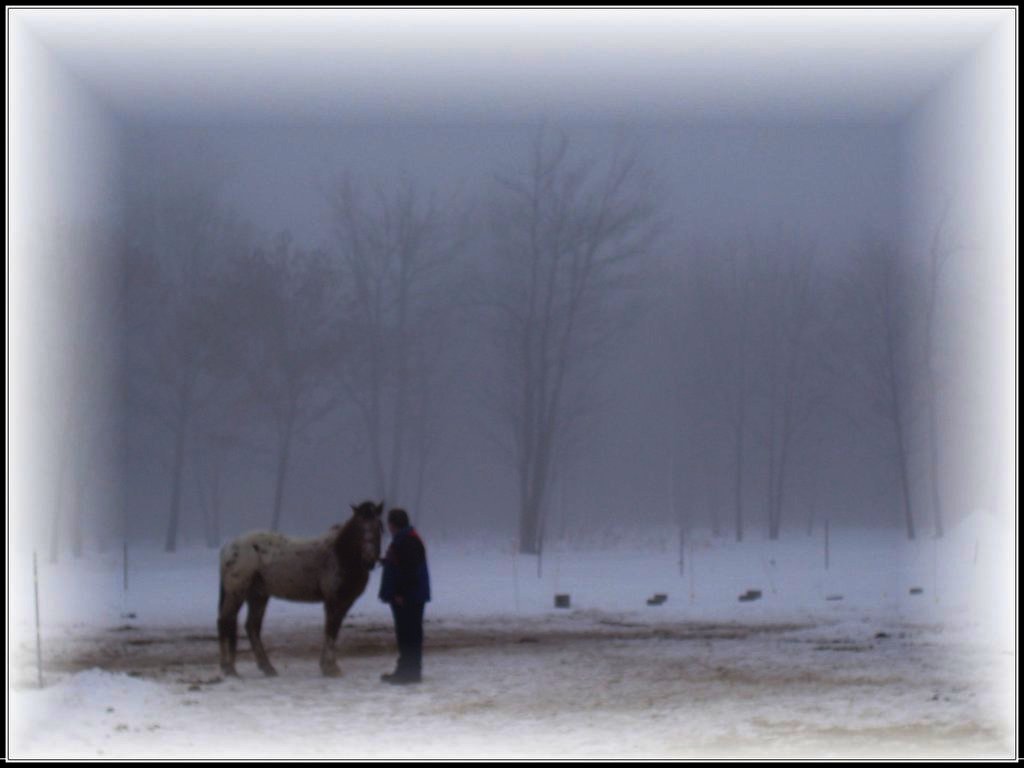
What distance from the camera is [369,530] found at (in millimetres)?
13438

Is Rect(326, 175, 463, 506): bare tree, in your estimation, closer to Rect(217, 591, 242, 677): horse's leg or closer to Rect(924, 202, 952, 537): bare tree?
Rect(924, 202, 952, 537): bare tree

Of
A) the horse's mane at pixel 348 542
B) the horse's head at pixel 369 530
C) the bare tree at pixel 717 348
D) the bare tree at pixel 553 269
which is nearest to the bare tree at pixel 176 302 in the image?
the bare tree at pixel 553 269

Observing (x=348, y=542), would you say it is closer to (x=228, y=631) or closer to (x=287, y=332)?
(x=228, y=631)

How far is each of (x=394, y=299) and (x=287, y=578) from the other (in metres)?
17.7

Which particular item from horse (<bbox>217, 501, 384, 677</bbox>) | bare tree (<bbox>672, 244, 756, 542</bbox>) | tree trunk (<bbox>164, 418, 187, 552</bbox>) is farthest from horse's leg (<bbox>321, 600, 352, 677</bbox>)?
bare tree (<bbox>672, 244, 756, 542</bbox>)

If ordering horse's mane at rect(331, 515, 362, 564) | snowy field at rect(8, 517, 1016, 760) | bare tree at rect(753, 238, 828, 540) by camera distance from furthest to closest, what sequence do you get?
1. bare tree at rect(753, 238, 828, 540)
2. horse's mane at rect(331, 515, 362, 564)
3. snowy field at rect(8, 517, 1016, 760)

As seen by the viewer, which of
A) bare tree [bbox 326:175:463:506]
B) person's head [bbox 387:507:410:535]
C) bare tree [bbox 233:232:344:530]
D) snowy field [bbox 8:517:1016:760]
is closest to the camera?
snowy field [bbox 8:517:1016:760]

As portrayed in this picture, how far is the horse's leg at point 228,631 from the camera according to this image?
1405cm

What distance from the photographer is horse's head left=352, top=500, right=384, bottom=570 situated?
1344 centimetres

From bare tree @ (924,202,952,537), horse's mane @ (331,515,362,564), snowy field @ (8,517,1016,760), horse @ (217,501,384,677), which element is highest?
bare tree @ (924,202,952,537)

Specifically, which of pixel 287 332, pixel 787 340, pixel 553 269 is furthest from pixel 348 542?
pixel 787 340

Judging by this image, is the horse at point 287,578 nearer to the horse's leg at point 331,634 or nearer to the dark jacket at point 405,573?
the horse's leg at point 331,634

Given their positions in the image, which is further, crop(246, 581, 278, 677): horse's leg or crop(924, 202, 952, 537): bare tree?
crop(924, 202, 952, 537): bare tree

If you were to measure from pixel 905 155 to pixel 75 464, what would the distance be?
19.4 metres
